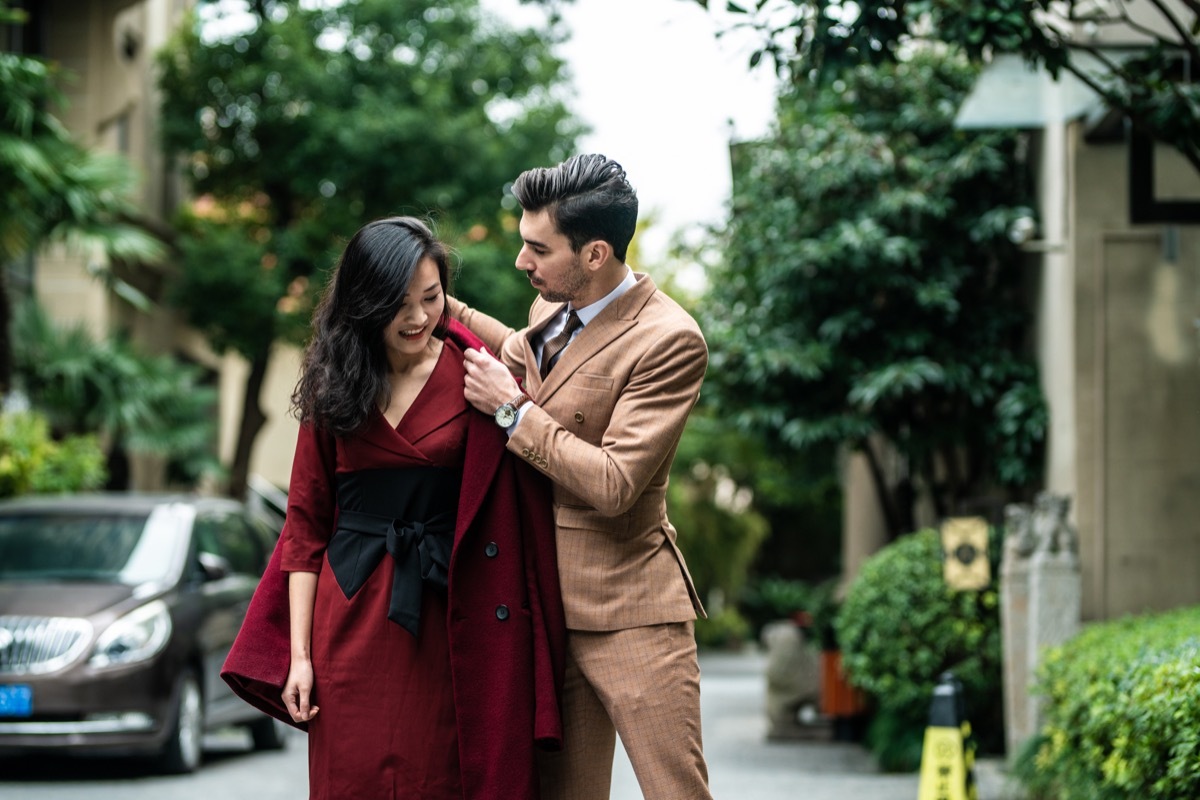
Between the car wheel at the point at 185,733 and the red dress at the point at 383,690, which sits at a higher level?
the red dress at the point at 383,690

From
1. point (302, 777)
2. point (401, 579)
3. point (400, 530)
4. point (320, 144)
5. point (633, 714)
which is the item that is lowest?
point (302, 777)

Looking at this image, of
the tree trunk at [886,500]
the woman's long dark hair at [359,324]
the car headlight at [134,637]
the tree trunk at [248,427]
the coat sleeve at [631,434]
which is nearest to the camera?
the coat sleeve at [631,434]

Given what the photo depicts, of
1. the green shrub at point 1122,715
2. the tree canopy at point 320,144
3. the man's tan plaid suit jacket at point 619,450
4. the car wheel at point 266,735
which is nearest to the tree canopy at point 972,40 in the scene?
the green shrub at point 1122,715

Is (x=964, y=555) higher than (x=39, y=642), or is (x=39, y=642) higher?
(x=964, y=555)

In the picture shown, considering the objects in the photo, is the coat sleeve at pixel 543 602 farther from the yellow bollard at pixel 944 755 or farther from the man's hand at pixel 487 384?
the yellow bollard at pixel 944 755

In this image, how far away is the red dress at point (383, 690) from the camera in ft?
13.0

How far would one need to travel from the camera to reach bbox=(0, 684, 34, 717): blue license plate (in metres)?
9.74

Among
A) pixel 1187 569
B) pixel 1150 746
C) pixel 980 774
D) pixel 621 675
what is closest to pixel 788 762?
pixel 980 774

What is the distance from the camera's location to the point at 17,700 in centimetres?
974

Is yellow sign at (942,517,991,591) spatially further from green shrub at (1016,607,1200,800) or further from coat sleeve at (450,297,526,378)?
coat sleeve at (450,297,526,378)

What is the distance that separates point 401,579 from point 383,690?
267 millimetres

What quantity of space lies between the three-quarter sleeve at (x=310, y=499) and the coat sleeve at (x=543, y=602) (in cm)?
46

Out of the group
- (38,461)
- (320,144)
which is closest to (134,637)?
(38,461)

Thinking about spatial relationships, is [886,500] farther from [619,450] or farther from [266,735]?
[619,450]
